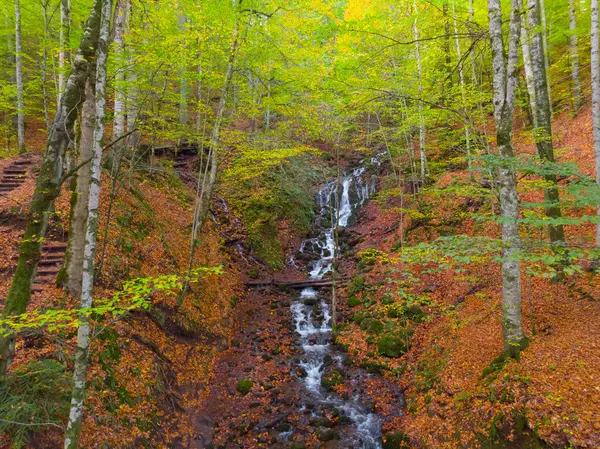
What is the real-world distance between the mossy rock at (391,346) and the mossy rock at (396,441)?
109 inches

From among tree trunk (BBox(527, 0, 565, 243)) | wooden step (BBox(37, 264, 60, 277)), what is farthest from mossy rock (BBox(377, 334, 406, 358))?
wooden step (BBox(37, 264, 60, 277))

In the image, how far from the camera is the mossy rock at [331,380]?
9336 mm

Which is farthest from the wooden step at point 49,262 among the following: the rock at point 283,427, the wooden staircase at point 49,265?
the rock at point 283,427

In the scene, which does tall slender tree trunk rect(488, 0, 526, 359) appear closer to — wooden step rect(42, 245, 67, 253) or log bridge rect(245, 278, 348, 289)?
log bridge rect(245, 278, 348, 289)

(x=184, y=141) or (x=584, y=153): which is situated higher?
(x=184, y=141)

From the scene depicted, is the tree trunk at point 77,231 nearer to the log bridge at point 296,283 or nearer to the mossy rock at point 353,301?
the log bridge at point 296,283

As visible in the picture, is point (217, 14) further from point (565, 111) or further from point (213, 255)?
point (565, 111)

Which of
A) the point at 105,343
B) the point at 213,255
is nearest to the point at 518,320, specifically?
the point at 105,343

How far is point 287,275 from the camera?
15.8m

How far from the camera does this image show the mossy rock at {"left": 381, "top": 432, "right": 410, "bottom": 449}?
7062mm

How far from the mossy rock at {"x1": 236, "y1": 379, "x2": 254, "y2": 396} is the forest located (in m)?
0.06

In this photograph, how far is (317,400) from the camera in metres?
8.83

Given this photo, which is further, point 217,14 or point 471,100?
point 471,100

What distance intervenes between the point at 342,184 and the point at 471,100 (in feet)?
39.9
